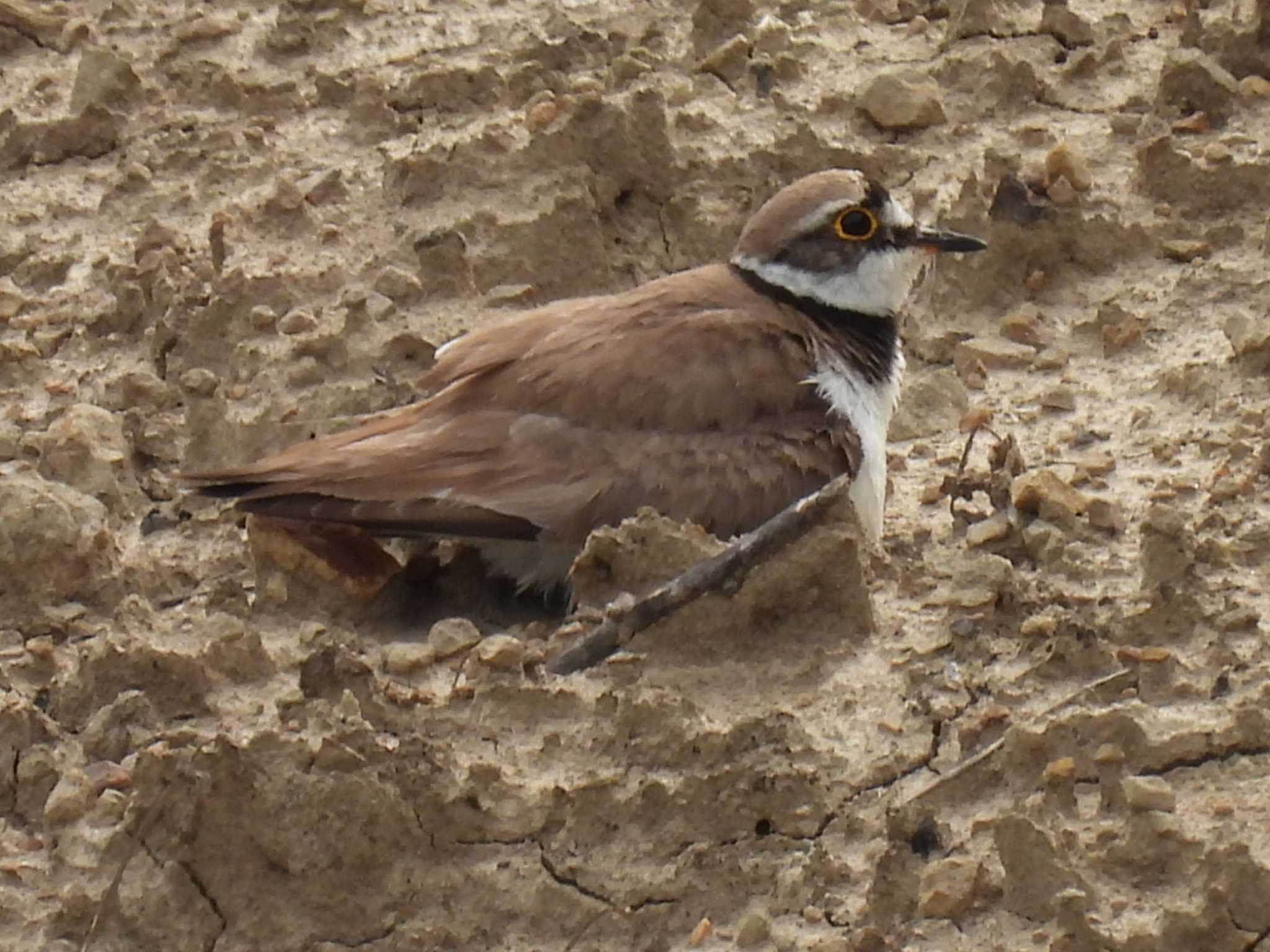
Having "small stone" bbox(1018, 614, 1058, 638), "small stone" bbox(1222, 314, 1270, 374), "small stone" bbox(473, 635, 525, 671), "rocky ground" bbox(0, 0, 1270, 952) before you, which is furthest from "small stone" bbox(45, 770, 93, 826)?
"small stone" bbox(1222, 314, 1270, 374)

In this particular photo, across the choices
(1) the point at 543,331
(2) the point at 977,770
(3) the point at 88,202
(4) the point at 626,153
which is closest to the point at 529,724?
(2) the point at 977,770

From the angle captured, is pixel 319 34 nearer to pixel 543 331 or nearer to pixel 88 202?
pixel 88 202

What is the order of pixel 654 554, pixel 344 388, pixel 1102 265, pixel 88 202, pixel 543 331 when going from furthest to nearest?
pixel 88 202 < pixel 1102 265 < pixel 344 388 < pixel 543 331 < pixel 654 554

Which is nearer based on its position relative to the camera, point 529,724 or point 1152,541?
point 529,724

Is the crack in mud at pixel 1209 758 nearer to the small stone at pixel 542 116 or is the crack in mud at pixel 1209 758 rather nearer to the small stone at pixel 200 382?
the small stone at pixel 200 382

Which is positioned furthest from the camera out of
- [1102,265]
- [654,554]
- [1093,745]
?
[1102,265]

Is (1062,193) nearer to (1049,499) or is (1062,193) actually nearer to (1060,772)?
(1049,499)

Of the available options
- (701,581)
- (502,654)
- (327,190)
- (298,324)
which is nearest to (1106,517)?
(701,581)
